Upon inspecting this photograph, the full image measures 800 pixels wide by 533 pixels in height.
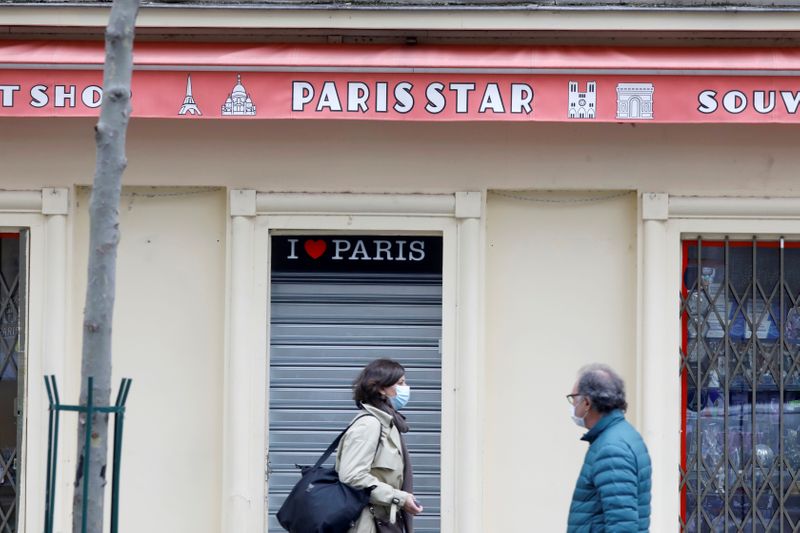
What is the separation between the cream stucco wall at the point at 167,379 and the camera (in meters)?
8.43

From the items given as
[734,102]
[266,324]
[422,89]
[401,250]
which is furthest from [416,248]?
[734,102]

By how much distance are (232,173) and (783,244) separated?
360cm

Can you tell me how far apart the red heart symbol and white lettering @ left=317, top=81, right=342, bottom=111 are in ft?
3.54

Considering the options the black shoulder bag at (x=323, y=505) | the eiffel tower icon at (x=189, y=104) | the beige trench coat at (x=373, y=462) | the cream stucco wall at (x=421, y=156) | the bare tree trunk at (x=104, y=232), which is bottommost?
the black shoulder bag at (x=323, y=505)

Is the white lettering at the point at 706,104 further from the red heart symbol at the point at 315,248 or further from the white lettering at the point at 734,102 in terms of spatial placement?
the red heart symbol at the point at 315,248

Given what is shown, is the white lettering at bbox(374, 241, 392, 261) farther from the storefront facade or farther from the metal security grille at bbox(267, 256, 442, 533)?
the metal security grille at bbox(267, 256, 442, 533)

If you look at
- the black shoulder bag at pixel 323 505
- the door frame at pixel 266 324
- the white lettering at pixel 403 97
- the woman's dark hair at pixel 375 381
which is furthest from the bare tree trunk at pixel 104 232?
the door frame at pixel 266 324

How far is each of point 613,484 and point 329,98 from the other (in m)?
3.25

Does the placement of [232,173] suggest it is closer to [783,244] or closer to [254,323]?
[254,323]

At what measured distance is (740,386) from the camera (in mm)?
8461

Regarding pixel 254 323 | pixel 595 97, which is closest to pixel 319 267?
pixel 254 323

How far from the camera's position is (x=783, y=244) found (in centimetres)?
841

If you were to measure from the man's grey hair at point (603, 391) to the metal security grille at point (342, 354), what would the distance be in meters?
2.74

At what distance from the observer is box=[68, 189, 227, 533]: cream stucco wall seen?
8.43m
